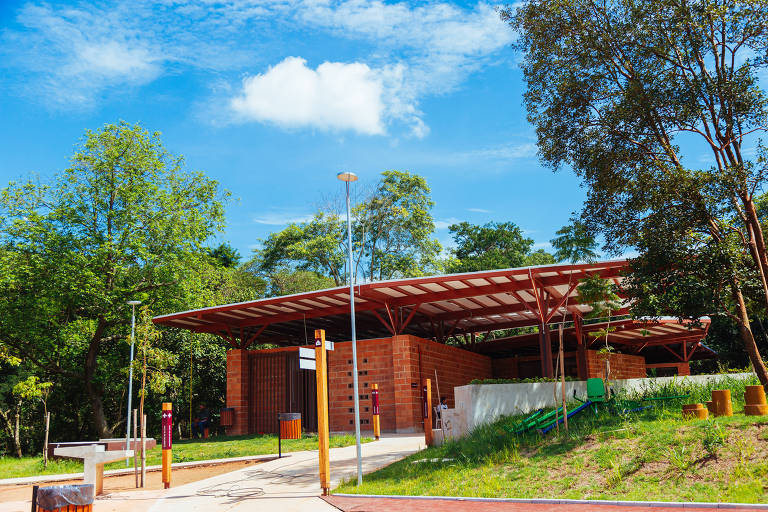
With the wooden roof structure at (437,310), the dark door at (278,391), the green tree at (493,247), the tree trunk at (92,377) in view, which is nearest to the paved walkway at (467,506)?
the wooden roof structure at (437,310)

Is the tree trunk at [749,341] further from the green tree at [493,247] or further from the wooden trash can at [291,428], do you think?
the green tree at [493,247]

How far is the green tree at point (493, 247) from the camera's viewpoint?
133 ft

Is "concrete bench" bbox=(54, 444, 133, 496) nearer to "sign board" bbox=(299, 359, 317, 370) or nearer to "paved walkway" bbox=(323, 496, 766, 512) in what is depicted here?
"sign board" bbox=(299, 359, 317, 370)

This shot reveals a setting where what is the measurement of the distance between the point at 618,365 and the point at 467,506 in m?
22.4

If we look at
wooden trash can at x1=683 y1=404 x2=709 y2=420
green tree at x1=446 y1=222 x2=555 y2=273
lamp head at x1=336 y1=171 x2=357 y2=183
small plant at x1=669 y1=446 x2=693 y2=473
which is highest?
green tree at x1=446 y1=222 x2=555 y2=273

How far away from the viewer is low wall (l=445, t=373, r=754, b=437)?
13.8m

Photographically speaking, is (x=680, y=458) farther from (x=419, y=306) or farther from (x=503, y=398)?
(x=419, y=306)

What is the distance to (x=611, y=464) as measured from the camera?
897 centimetres

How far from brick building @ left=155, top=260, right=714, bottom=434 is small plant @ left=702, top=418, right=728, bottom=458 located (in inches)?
250

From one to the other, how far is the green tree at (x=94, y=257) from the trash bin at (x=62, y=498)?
2060cm

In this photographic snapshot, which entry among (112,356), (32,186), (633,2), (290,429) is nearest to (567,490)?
(290,429)

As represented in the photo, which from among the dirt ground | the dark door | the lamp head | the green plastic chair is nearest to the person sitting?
the dark door

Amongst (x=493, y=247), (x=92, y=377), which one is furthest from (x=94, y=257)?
(x=493, y=247)

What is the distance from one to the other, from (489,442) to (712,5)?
9.59 metres
